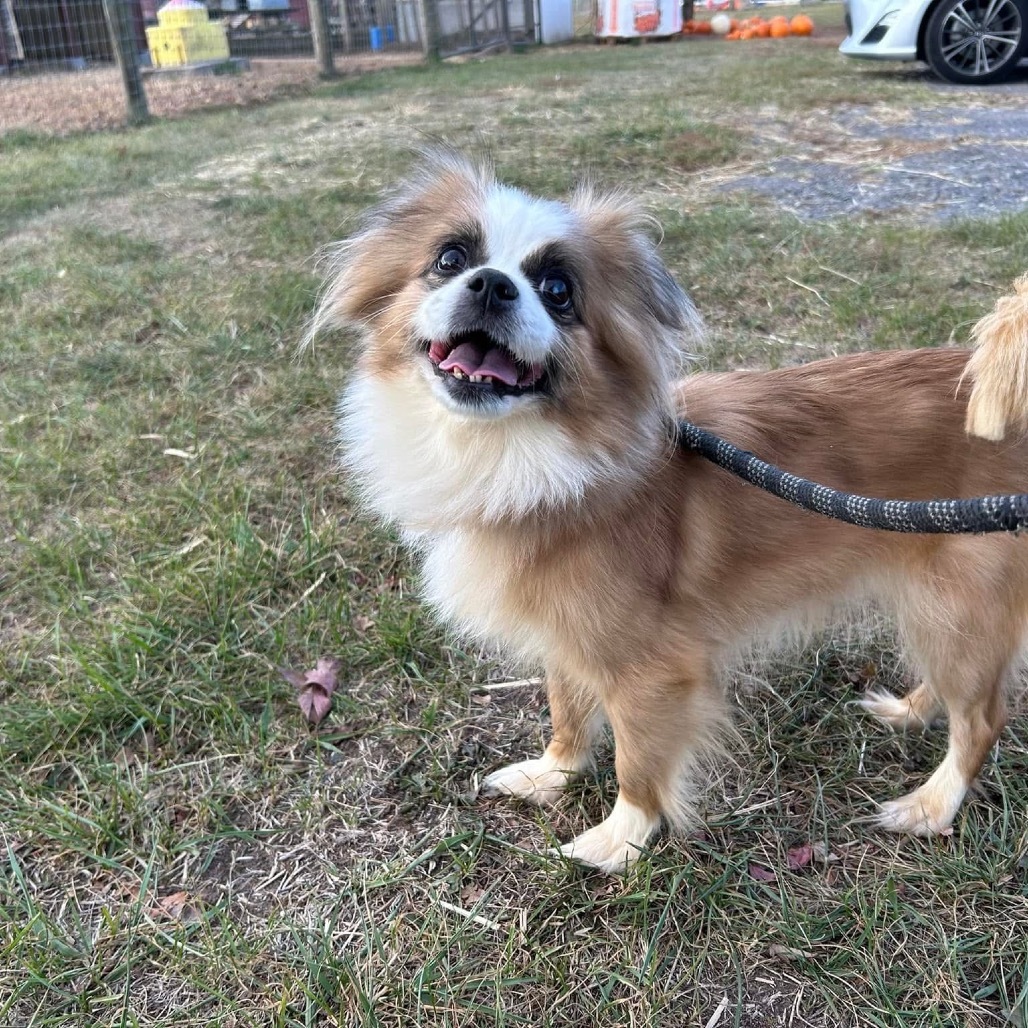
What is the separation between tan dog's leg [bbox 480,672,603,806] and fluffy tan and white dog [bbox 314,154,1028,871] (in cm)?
2

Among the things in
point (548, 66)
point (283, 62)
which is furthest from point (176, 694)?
point (283, 62)

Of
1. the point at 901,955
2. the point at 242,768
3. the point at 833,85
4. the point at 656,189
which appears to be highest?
the point at 833,85

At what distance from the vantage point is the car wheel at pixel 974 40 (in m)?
7.80

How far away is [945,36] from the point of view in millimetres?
8180

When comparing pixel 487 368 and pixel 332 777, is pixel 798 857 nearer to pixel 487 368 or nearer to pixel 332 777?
pixel 332 777

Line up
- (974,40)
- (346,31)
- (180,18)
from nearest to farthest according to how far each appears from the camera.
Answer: (974,40) < (180,18) < (346,31)

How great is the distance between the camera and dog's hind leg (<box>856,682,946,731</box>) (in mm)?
2189

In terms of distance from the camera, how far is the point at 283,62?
46.9 feet

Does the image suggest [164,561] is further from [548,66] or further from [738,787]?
[548,66]

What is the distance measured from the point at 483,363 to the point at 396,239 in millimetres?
474

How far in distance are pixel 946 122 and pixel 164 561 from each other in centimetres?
730

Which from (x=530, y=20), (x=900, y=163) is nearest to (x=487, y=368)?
(x=900, y=163)

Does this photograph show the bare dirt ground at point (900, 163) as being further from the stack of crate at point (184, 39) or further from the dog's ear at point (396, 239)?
the stack of crate at point (184, 39)

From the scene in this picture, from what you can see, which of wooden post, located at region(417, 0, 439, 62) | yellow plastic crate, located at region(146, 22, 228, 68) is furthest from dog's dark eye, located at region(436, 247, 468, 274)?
yellow plastic crate, located at region(146, 22, 228, 68)
